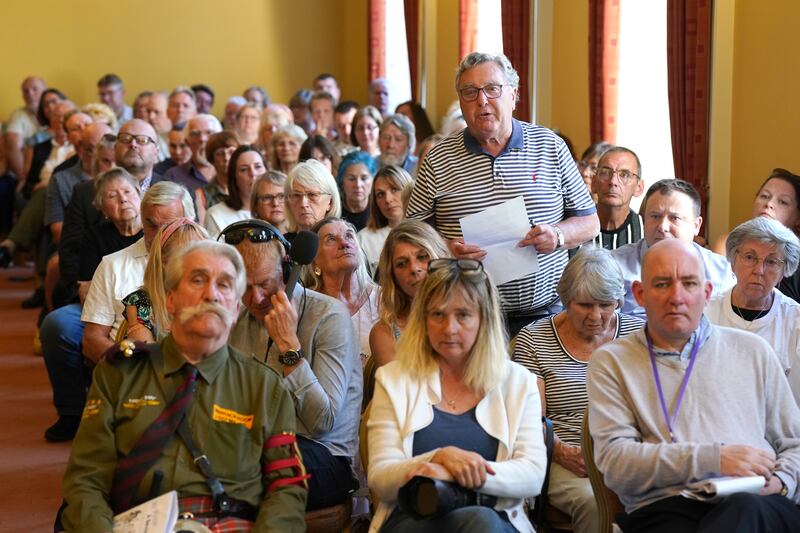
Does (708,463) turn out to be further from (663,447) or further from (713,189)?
(713,189)

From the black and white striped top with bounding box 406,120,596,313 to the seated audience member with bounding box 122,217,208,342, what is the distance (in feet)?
2.89

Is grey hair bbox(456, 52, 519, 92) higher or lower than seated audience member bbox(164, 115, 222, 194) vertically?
higher

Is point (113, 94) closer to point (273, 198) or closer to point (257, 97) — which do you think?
point (257, 97)

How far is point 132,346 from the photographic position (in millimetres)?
2799

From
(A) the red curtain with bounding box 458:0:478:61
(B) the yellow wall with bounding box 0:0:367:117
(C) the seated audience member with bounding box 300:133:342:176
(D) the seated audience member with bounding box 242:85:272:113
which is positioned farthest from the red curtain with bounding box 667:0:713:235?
(B) the yellow wall with bounding box 0:0:367:117

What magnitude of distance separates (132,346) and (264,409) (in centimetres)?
37

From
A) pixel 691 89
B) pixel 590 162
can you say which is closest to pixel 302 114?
pixel 590 162

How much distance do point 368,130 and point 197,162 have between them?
54.1 inches

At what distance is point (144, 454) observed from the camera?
108 inches

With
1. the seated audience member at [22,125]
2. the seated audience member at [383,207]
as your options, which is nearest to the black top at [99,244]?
the seated audience member at [383,207]

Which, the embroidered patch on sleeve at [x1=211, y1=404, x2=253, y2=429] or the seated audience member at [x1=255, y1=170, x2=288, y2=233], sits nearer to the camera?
the embroidered patch on sleeve at [x1=211, y1=404, x2=253, y2=429]

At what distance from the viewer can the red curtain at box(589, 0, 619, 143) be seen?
7289mm

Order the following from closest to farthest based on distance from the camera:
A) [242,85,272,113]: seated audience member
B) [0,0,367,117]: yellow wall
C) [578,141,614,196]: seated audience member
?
[578,141,614,196]: seated audience member
[242,85,272,113]: seated audience member
[0,0,367,117]: yellow wall

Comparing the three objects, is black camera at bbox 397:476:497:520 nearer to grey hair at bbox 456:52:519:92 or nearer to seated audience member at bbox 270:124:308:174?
grey hair at bbox 456:52:519:92
